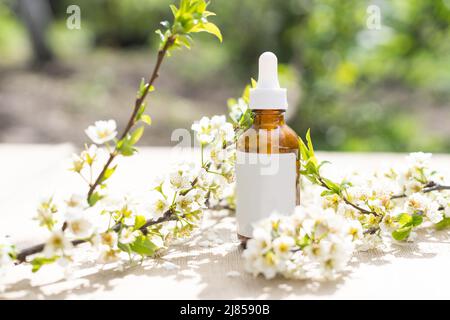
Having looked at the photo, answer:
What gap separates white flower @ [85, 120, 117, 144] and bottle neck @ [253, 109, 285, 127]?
0.20m

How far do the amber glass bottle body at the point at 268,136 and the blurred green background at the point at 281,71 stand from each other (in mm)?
1844

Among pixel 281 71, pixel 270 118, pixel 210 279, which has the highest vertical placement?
pixel 281 71

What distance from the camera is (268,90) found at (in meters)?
0.69

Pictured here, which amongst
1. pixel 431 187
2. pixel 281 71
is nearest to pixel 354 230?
pixel 431 187

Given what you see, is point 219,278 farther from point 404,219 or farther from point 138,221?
point 404,219

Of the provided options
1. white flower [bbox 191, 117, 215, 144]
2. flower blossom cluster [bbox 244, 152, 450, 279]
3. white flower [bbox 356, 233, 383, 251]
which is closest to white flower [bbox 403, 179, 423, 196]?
flower blossom cluster [bbox 244, 152, 450, 279]

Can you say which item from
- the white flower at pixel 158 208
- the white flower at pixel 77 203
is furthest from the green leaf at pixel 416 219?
the white flower at pixel 77 203

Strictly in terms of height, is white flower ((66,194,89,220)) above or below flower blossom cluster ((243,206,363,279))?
above

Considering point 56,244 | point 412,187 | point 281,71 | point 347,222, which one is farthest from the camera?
point 281,71

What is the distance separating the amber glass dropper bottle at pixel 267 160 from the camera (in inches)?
26.9

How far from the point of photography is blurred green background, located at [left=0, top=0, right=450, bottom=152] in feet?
8.77

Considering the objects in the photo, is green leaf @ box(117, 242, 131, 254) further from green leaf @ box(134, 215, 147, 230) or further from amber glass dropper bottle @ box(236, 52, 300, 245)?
amber glass dropper bottle @ box(236, 52, 300, 245)

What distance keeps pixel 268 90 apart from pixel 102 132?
0.22 meters

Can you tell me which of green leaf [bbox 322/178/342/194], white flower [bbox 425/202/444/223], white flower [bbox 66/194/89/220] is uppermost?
green leaf [bbox 322/178/342/194]
